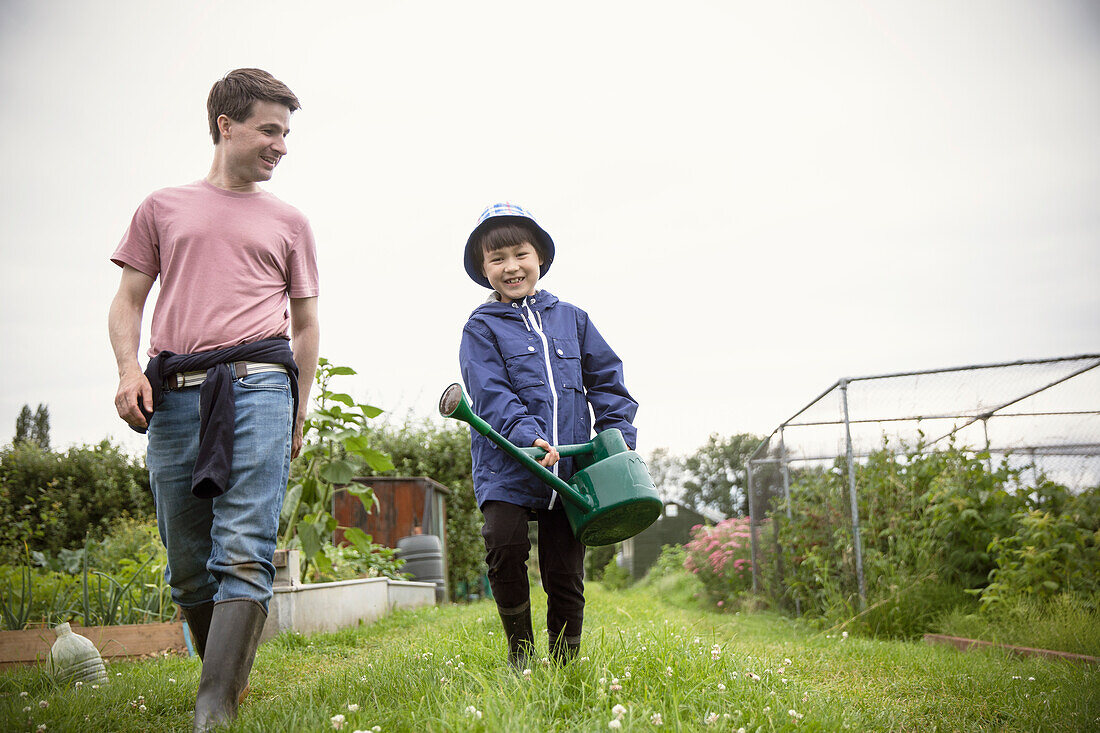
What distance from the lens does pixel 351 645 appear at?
4062 millimetres

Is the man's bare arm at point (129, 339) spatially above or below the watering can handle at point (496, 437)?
above

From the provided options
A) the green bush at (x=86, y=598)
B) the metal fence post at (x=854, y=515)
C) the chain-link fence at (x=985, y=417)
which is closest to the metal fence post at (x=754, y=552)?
the chain-link fence at (x=985, y=417)

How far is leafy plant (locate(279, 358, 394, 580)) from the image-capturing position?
15.8ft

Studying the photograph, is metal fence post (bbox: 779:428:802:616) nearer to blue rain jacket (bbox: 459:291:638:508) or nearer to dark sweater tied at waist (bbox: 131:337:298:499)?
blue rain jacket (bbox: 459:291:638:508)

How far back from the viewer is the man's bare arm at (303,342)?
7.87 feet

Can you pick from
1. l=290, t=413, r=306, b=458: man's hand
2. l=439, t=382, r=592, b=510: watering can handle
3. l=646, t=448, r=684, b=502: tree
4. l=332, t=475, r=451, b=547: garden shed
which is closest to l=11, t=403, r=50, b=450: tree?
l=332, t=475, r=451, b=547: garden shed

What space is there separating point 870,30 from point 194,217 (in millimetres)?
6336

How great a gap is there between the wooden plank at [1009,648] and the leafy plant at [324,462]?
3556 millimetres

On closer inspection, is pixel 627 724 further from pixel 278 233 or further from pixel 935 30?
pixel 935 30

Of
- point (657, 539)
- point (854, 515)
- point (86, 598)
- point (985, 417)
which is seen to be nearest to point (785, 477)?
point (854, 515)

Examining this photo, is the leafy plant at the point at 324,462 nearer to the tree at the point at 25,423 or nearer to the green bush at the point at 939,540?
the green bush at the point at 939,540

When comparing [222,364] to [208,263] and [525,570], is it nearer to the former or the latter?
[208,263]

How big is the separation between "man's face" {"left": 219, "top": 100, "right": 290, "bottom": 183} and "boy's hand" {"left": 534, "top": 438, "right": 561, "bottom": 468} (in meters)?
1.17

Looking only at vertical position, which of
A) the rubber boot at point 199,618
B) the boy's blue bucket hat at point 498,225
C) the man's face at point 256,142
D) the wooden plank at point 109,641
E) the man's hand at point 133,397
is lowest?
the wooden plank at point 109,641
